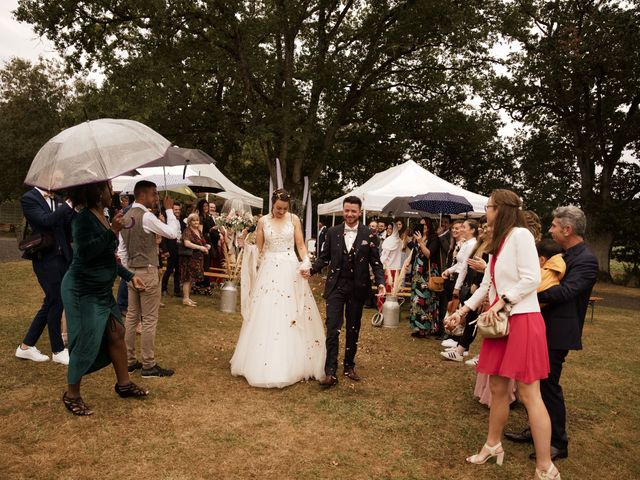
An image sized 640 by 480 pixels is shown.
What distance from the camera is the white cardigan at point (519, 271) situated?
11.2ft

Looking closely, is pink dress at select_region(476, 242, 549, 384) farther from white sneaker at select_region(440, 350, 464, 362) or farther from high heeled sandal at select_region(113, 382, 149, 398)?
white sneaker at select_region(440, 350, 464, 362)

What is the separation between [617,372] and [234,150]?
21.0 metres

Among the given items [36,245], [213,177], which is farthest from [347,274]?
[213,177]

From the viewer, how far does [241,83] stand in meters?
17.5

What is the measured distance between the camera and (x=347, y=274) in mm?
5477

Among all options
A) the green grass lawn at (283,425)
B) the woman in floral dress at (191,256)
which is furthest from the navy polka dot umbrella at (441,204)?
the woman in floral dress at (191,256)

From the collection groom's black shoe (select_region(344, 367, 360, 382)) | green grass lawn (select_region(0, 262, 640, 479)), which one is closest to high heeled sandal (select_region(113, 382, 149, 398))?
green grass lawn (select_region(0, 262, 640, 479))

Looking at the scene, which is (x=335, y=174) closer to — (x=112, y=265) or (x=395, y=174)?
(x=395, y=174)

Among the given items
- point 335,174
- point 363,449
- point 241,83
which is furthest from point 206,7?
point 363,449

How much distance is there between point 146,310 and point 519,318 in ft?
11.8

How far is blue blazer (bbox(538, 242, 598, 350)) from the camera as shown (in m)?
3.77

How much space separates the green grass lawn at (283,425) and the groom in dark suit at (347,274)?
54 cm

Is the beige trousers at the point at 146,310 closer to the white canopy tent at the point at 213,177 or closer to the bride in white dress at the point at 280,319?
the bride in white dress at the point at 280,319

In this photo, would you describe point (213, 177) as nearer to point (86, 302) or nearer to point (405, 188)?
point (405, 188)
